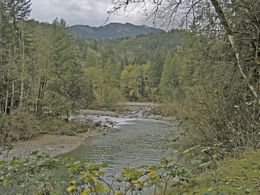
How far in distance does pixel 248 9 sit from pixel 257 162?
3.26 metres

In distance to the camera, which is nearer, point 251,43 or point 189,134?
point 251,43

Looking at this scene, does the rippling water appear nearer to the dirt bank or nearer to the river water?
the river water

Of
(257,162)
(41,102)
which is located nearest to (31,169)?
(257,162)

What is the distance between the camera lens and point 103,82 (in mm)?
58375

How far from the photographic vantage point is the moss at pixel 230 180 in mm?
3791

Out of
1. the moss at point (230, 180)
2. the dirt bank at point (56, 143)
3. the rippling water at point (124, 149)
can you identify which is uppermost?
the moss at point (230, 180)

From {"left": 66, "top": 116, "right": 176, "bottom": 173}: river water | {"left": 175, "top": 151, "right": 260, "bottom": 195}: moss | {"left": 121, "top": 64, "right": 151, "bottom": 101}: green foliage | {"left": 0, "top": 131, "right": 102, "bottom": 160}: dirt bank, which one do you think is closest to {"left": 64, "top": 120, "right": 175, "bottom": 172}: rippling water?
{"left": 66, "top": 116, "right": 176, "bottom": 173}: river water

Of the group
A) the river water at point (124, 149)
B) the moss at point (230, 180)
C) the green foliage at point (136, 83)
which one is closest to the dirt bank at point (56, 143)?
the river water at point (124, 149)

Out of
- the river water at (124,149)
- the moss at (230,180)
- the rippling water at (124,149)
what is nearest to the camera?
the moss at (230,180)

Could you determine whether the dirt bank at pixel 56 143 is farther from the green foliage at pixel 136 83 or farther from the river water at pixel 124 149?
the green foliage at pixel 136 83

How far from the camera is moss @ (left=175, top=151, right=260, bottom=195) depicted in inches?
149

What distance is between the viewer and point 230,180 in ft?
14.2

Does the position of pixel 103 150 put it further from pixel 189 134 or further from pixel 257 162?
pixel 257 162

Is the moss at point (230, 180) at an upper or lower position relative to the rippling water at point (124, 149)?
upper
